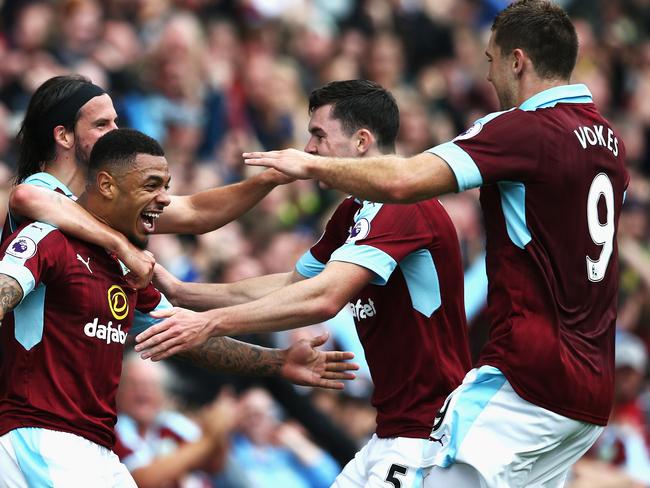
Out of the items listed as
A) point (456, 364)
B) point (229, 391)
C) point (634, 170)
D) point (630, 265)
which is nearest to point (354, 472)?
point (456, 364)

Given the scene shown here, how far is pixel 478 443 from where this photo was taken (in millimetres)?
5234

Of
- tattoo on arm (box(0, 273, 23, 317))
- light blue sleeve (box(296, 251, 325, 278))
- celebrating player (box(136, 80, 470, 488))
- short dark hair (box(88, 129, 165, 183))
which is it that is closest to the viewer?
tattoo on arm (box(0, 273, 23, 317))

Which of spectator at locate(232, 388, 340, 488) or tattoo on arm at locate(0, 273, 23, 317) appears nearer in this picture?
tattoo on arm at locate(0, 273, 23, 317)

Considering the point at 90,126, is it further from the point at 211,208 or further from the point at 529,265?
the point at 529,265

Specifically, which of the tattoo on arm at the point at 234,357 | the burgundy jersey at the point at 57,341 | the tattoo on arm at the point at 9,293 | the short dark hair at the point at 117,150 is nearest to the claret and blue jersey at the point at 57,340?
the burgundy jersey at the point at 57,341

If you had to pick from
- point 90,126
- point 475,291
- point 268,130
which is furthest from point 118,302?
point 268,130

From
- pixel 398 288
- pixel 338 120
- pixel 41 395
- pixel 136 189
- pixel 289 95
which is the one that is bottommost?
pixel 41 395

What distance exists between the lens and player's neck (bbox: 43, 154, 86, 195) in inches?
232

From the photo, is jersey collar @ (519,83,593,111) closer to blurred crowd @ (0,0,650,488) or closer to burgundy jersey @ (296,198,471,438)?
blurred crowd @ (0,0,650,488)

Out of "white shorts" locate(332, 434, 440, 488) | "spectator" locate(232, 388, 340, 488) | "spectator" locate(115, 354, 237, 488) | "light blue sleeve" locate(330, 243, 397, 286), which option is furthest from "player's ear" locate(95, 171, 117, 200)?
"spectator" locate(232, 388, 340, 488)

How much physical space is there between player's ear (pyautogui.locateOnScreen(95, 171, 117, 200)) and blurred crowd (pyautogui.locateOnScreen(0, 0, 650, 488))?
193cm

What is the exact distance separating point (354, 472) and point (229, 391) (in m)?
3.13

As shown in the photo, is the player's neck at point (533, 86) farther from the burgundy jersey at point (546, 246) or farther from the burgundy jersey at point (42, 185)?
the burgundy jersey at point (42, 185)

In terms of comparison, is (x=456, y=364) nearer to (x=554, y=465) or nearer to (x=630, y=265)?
(x=554, y=465)
